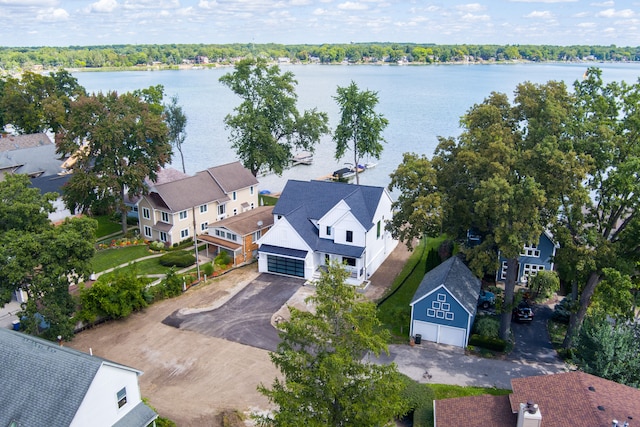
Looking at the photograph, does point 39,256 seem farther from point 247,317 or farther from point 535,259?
point 535,259

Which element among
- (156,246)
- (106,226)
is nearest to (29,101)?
(106,226)

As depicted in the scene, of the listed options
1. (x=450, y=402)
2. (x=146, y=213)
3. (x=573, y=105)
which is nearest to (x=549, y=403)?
(x=450, y=402)

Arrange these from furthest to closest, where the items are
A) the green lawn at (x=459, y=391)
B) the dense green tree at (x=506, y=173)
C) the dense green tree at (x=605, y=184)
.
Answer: the dense green tree at (x=506, y=173) < the dense green tree at (x=605, y=184) < the green lawn at (x=459, y=391)

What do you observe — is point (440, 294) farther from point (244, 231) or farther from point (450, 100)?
point (450, 100)

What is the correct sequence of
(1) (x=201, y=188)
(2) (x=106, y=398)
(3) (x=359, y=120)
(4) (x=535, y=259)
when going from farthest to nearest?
(3) (x=359, y=120) → (1) (x=201, y=188) → (4) (x=535, y=259) → (2) (x=106, y=398)

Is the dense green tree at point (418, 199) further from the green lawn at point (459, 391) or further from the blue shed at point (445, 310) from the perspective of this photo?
the green lawn at point (459, 391)

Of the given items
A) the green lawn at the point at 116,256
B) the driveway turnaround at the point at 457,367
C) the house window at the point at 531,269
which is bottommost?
the driveway turnaround at the point at 457,367

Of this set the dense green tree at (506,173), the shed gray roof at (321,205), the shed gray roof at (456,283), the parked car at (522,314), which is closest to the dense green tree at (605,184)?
the dense green tree at (506,173)
